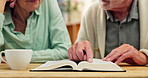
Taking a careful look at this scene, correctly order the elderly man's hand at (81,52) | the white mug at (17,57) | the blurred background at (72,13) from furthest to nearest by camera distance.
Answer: the blurred background at (72,13) < the elderly man's hand at (81,52) < the white mug at (17,57)

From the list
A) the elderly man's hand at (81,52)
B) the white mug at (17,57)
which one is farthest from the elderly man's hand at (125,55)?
the white mug at (17,57)

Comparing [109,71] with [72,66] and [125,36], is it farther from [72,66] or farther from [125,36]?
[125,36]

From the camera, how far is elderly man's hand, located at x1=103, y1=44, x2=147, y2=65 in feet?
4.11

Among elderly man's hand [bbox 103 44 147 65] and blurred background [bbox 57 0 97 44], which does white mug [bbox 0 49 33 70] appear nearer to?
elderly man's hand [bbox 103 44 147 65]

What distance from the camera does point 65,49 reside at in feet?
5.02

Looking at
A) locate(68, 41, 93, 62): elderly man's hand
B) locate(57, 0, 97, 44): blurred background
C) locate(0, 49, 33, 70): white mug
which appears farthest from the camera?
locate(57, 0, 97, 44): blurred background

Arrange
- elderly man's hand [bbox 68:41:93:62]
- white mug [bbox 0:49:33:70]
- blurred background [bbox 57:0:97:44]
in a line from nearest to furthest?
white mug [bbox 0:49:33:70] → elderly man's hand [bbox 68:41:93:62] → blurred background [bbox 57:0:97:44]

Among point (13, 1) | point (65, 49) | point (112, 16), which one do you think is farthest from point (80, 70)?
point (112, 16)

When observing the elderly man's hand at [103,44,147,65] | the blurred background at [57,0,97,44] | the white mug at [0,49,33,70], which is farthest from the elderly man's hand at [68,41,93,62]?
the blurred background at [57,0,97,44]

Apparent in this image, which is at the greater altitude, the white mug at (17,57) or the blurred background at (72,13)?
the white mug at (17,57)

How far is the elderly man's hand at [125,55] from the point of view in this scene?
1253 mm

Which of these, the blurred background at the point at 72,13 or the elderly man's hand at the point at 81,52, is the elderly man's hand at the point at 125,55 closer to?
the elderly man's hand at the point at 81,52

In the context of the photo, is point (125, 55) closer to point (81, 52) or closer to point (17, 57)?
point (81, 52)

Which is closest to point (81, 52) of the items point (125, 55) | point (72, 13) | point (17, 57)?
point (125, 55)
